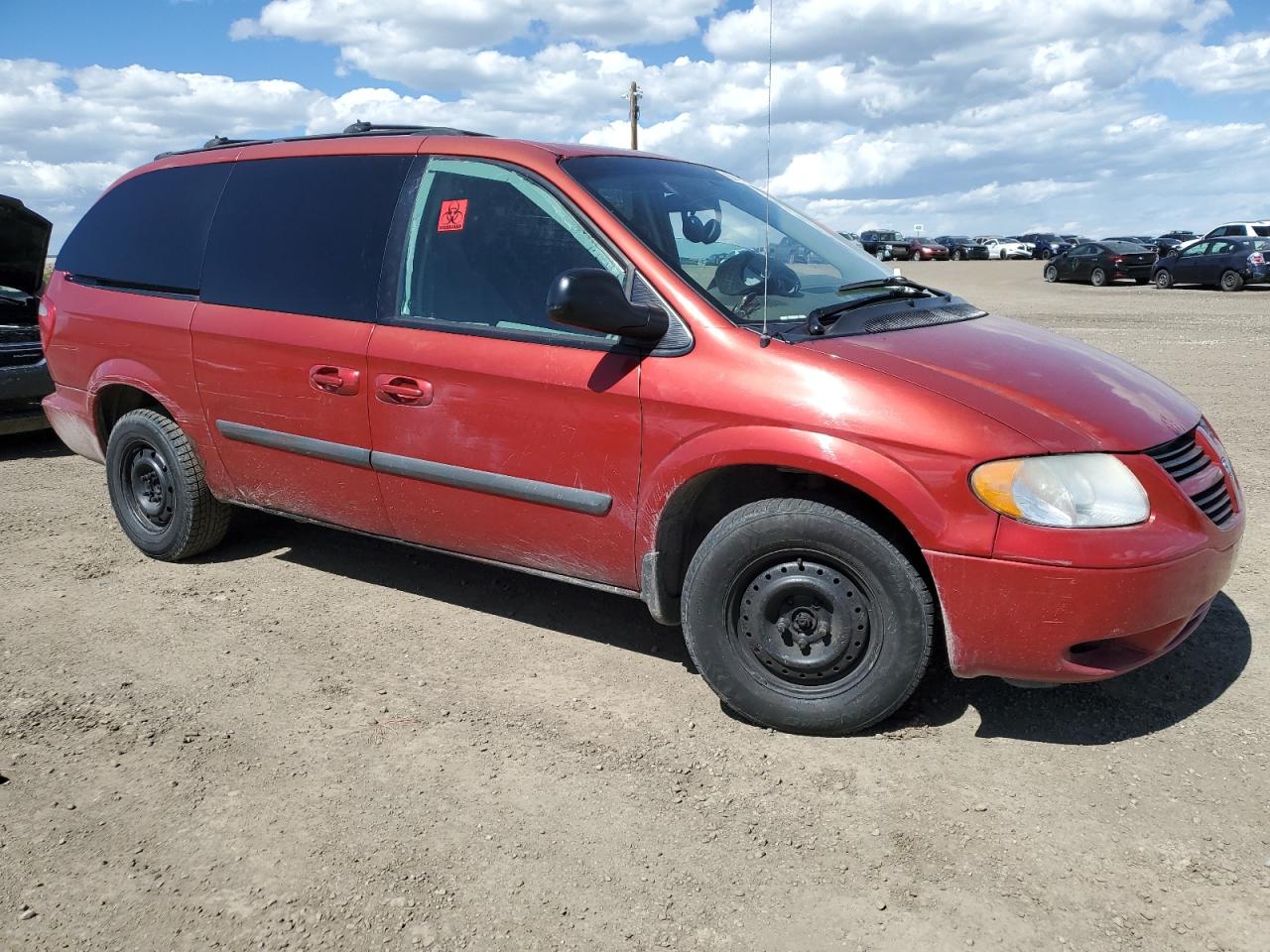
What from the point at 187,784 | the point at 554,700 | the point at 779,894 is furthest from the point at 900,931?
the point at 187,784

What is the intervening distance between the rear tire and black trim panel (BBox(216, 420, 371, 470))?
2614 centimetres

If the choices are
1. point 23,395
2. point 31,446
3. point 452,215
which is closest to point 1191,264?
point 31,446

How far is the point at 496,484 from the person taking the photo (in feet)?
12.4

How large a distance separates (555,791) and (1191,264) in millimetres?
27909

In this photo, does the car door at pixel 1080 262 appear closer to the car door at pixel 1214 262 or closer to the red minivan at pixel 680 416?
the car door at pixel 1214 262

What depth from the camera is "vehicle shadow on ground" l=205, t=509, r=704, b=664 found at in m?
4.28

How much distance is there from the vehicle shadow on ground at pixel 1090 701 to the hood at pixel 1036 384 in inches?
36.1

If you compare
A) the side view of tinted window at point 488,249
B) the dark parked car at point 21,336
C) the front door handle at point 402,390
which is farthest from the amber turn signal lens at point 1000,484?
the dark parked car at point 21,336

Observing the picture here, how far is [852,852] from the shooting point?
2.76 metres

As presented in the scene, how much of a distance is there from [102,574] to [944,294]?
155 inches

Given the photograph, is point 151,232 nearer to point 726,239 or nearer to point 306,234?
point 306,234

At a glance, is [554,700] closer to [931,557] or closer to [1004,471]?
[931,557]

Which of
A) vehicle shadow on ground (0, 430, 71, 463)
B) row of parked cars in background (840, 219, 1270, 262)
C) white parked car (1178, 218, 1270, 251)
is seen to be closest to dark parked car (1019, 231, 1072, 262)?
row of parked cars in background (840, 219, 1270, 262)

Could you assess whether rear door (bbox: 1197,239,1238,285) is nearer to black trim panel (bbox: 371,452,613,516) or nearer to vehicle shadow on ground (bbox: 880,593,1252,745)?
vehicle shadow on ground (bbox: 880,593,1252,745)
